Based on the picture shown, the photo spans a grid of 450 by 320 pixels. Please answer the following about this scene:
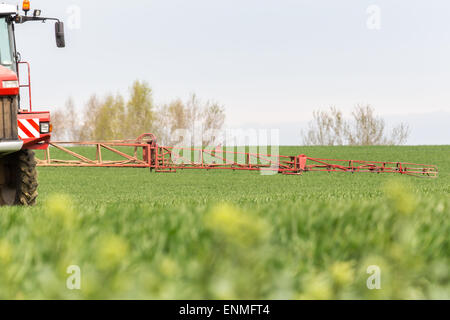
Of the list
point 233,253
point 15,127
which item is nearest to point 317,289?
point 233,253

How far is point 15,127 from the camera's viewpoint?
27.5 feet

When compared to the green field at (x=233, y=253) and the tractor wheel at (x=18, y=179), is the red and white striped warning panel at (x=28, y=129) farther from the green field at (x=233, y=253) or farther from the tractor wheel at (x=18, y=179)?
the green field at (x=233, y=253)

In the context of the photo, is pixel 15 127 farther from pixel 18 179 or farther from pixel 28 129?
pixel 18 179

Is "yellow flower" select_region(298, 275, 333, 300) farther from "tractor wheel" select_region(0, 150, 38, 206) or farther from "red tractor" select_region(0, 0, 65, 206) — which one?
"tractor wheel" select_region(0, 150, 38, 206)

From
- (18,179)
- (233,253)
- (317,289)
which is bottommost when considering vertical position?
(18,179)

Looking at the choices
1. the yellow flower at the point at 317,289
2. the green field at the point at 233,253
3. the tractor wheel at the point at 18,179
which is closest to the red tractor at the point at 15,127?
the tractor wheel at the point at 18,179

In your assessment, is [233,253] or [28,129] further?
[28,129]

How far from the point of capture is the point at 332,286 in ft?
7.09

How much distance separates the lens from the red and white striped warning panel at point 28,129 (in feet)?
27.9

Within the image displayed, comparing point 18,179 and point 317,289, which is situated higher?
point 317,289

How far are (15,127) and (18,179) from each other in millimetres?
1041

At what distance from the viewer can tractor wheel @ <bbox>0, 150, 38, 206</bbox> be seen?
8906 mm

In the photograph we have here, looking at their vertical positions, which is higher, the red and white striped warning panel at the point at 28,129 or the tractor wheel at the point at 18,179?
the red and white striped warning panel at the point at 28,129

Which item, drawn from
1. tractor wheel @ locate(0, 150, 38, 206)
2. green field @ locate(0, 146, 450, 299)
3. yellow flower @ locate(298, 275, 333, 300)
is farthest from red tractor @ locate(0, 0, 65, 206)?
yellow flower @ locate(298, 275, 333, 300)
